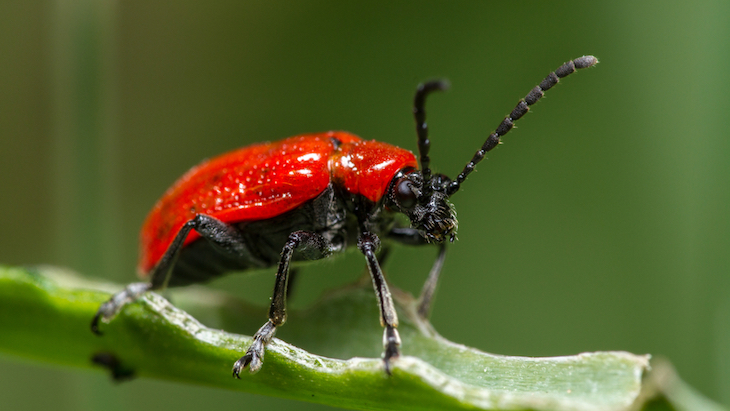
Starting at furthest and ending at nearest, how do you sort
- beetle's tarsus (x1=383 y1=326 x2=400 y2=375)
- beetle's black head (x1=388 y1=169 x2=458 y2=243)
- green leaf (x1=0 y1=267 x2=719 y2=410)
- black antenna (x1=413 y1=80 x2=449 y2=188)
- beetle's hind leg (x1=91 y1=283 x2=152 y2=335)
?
1. beetle's black head (x1=388 y1=169 x2=458 y2=243)
2. black antenna (x1=413 y1=80 x2=449 y2=188)
3. beetle's hind leg (x1=91 y1=283 x2=152 y2=335)
4. beetle's tarsus (x1=383 y1=326 x2=400 y2=375)
5. green leaf (x1=0 y1=267 x2=719 y2=410)

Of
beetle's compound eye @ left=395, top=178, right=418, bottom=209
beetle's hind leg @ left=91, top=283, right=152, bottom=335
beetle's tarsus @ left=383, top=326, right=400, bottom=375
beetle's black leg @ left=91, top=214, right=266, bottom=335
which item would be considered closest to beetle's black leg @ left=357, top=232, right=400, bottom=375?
beetle's tarsus @ left=383, top=326, right=400, bottom=375

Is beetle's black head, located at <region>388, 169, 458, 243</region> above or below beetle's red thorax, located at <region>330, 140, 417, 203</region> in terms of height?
below

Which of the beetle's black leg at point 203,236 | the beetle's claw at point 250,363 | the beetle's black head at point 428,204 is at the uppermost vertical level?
the beetle's black head at point 428,204

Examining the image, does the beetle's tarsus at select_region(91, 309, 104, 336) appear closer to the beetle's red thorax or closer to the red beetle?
the red beetle

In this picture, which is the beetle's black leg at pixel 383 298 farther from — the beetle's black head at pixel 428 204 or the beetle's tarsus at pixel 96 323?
the beetle's tarsus at pixel 96 323

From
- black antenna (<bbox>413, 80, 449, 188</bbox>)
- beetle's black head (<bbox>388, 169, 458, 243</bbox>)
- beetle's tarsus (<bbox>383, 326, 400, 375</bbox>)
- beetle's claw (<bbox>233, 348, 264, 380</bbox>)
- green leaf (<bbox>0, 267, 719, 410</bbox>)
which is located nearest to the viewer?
green leaf (<bbox>0, 267, 719, 410</bbox>)

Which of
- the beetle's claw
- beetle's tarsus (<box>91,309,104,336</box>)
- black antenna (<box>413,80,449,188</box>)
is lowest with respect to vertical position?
the beetle's claw

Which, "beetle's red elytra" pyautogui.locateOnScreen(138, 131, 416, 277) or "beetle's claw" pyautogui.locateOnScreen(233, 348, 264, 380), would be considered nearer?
"beetle's claw" pyautogui.locateOnScreen(233, 348, 264, 380)

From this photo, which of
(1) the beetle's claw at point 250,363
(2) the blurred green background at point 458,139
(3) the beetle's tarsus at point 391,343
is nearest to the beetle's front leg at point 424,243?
(2) the blurred green background at point 458,139
